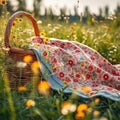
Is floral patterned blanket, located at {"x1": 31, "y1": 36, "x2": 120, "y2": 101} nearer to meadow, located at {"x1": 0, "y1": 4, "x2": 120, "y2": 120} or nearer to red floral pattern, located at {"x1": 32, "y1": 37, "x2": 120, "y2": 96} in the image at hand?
A: red floral pattern, located at {"x1": 32, "y1": 37, "x2": 120, "y2": 96}

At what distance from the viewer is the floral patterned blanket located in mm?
3232

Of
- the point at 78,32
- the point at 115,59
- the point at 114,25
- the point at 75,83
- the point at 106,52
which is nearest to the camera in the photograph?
the point at 75,83

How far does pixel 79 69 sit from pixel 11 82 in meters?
0.61

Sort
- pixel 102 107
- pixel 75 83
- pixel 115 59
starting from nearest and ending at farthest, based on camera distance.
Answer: pixel 102 107 < pixel 75 83 < pixel 115 59

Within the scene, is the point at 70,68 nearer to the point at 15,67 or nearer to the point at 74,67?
the point at 74,67

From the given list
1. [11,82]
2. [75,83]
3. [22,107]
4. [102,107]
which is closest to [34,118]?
[22,107]

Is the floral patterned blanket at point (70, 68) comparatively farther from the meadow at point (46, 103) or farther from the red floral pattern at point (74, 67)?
the meadow at point (46, 103)

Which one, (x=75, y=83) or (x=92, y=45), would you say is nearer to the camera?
(x=75, y=83)

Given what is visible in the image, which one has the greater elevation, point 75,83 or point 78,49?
point 78,49

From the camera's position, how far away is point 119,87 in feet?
11.4

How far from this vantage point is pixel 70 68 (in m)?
3.45

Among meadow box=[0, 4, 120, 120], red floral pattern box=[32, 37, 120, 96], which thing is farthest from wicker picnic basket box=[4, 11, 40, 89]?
red floral pattern box=[32, 37, 120, 96]

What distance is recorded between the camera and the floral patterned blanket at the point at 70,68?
3.23m

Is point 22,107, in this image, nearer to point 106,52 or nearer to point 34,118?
point 34,118
